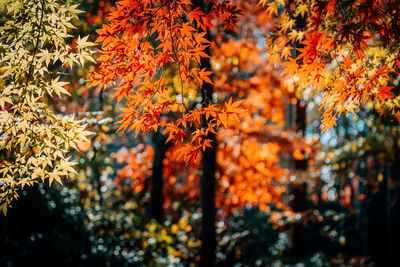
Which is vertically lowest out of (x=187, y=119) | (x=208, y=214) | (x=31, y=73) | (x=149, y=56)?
(x=208, y=214)

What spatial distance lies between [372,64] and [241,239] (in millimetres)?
4479

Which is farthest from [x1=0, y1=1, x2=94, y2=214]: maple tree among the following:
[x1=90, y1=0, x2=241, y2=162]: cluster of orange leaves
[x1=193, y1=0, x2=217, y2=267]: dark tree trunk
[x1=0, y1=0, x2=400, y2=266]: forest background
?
[x1=193, y1=0, x2=217, y2=267]: dark tree trunk

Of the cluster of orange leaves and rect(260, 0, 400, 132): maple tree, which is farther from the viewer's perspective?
the cluster of orange leaves

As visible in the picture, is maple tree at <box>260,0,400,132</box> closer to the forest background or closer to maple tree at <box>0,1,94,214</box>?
the forest background

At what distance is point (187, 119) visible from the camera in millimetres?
1998

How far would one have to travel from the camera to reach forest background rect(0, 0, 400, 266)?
6.14 feet

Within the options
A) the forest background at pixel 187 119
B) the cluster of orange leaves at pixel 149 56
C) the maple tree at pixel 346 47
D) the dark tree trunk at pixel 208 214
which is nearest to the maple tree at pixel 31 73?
the forest background at pixel 187 119

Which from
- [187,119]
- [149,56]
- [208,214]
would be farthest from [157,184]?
[149,56]

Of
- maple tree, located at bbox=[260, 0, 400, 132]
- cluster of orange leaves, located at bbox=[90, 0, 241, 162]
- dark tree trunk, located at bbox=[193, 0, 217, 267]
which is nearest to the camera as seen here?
maple tree, located at bbox=[260, 0, 400, 132]

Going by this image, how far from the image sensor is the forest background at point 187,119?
1.87 meters

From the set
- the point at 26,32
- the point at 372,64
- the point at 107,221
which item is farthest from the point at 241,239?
the point at 26,32

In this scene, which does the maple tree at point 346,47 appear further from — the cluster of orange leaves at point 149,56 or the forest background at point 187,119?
the cluster of orange leaves at point 149,56

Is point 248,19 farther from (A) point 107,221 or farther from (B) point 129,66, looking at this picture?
(A) point 107,221

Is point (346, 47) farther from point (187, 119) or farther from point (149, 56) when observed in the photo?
point (149, 56)
